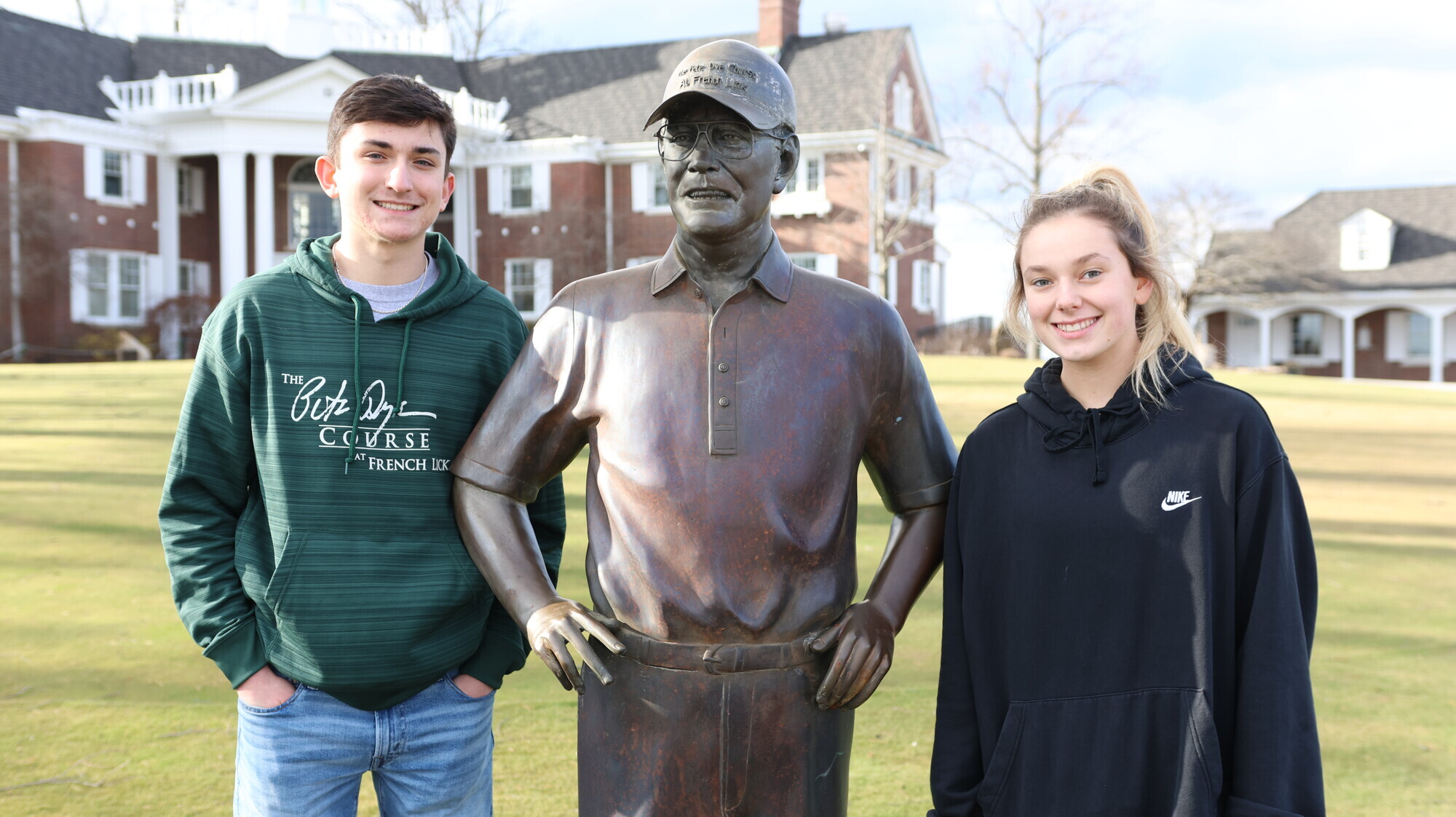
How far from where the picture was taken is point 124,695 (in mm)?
4910

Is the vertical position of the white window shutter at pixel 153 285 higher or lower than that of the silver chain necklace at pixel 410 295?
higher

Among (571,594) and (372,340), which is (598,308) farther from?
(571,594)

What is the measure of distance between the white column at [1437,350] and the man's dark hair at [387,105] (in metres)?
34.3

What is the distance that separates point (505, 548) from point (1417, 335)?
1418 inches

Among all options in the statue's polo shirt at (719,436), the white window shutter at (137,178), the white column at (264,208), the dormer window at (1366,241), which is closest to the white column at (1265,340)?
the dormer window at (1366,241)

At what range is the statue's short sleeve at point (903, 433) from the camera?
2.61 meters

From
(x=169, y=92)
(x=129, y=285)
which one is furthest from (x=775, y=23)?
(x=129, y=285)

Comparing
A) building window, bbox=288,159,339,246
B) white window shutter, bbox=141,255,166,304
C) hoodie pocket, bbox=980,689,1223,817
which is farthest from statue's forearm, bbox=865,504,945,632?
building window, bbox=288,159,339,246

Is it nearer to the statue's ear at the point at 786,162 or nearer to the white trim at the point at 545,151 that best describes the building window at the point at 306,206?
the white trim at the point at 545,151

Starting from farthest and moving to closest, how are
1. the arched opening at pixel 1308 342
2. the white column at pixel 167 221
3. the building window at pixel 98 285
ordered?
1. the arched opening at pixel 1308 342
2. the white column at pixel 167 221
3. the building window at pixel 98 285

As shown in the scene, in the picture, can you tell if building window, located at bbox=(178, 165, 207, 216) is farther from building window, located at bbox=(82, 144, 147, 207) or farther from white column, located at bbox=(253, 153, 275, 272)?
white column, located at bbox=(253, 153, 275, 272)

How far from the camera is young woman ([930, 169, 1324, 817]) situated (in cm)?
219

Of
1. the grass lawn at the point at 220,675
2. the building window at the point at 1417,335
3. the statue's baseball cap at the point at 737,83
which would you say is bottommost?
the grass lawn at the point at 220,675

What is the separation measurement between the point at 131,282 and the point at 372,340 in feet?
85.9
